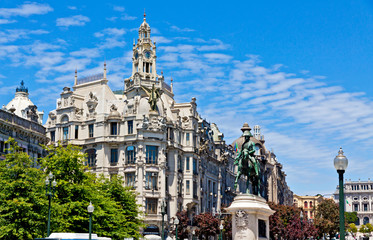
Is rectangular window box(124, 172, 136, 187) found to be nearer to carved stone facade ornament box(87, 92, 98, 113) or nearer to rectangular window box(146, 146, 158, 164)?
rectangular window box(146, 146, 158, 164)

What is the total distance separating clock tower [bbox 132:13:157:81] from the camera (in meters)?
100

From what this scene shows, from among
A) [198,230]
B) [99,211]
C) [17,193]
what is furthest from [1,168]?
[198,230]

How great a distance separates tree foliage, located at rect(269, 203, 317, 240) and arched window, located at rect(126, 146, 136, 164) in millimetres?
24012

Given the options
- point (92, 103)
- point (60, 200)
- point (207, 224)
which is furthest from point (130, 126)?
point (60, 200)

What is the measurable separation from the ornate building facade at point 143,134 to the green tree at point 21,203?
40.4 m

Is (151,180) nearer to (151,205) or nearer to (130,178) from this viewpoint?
(130,178)

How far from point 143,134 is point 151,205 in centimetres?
1121

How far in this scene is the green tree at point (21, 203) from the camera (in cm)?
4631

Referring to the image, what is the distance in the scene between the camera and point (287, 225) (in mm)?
100312

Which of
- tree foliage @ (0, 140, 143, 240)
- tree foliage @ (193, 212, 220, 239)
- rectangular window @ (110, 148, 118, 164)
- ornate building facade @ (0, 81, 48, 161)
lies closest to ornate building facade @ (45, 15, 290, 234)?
rectangular window @ (110, 148, 118, 164)

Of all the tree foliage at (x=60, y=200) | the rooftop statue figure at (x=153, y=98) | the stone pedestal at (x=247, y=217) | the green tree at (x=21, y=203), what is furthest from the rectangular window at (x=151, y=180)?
the stone pedestal at (x=247, y=217)

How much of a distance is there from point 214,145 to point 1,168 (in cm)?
7353

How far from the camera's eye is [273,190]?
174 metres

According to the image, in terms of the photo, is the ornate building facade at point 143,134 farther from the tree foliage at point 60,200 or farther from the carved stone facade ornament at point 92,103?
the tree foliage at point 60,200
